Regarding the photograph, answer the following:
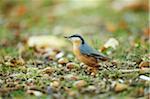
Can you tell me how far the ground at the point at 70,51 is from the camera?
429 centimetres

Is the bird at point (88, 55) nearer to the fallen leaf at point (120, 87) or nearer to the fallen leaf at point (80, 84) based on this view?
the fallen leaf at point (80, 84)

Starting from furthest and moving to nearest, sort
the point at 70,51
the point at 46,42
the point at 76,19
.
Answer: the point at 76,19, the point at 46,42, the point at 70,51

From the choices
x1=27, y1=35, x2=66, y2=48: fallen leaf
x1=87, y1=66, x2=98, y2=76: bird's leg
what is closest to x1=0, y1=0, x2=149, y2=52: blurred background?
x1=27, y1=35, x2=66, y2=48: fallen leaf

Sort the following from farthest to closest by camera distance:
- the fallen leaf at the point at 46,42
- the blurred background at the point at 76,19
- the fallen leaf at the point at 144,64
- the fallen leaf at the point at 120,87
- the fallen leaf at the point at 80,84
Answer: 1. the blurred background at the point at 76,19
2. the fallen leaf at the point at 46,42
3. the fallen leaf at the point at 144,64
4. the fallen leaf at the point at 80,84
5. the fallen leaf at the point at 120,87

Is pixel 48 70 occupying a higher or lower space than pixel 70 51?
lower

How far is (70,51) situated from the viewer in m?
6.63

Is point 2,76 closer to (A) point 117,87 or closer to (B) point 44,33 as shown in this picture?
(A) point 117,87

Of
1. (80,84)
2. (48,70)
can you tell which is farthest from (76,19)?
(80,84)

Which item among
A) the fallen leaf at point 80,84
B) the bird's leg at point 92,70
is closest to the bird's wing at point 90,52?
the bird's leg at point 92,70

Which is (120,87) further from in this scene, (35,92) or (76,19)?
(76,19)

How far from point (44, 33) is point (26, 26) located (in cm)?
71

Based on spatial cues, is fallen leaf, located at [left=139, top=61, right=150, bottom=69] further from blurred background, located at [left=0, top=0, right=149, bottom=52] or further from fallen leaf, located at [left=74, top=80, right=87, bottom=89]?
blurred background, located at [left=0, top=0, right=149, bottom=52]

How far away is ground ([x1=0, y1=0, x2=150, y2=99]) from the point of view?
14.1 feet

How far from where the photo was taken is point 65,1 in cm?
1088
